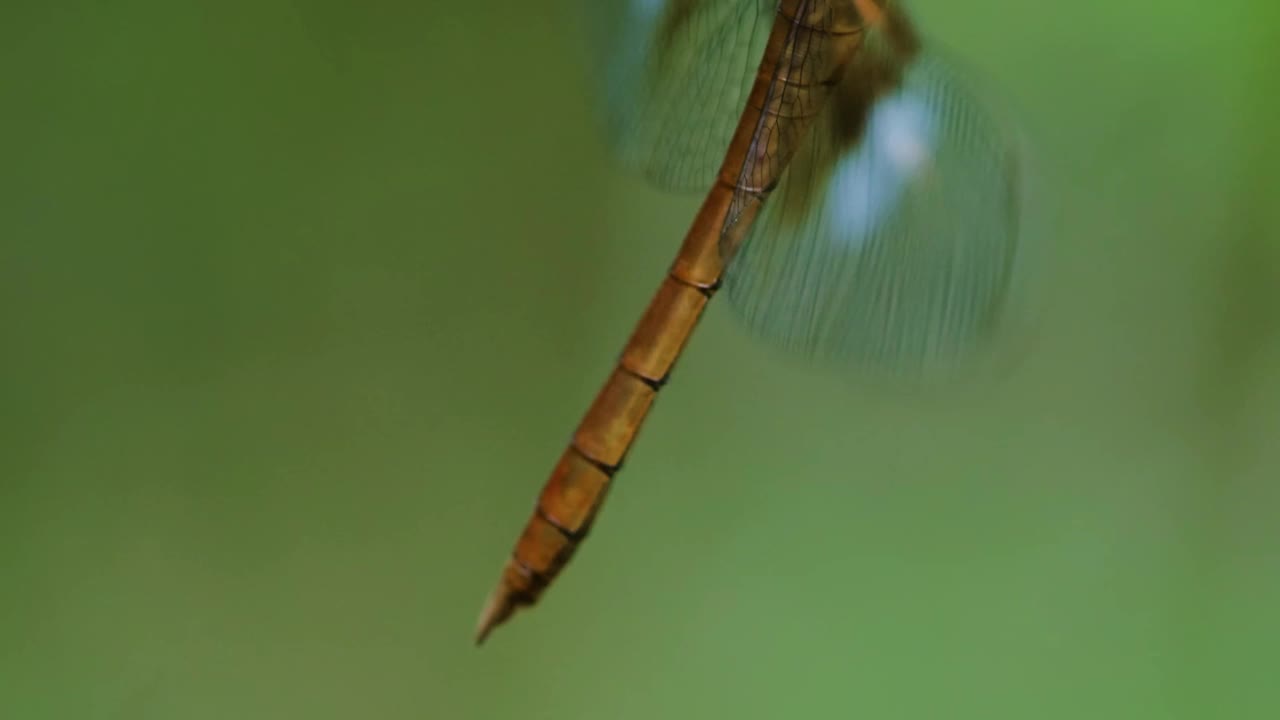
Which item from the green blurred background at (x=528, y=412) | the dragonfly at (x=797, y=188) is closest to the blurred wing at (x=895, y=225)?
the dragonfly at (x=797, y=188)

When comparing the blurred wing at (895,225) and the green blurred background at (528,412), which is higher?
the blurred wing at (895,225)

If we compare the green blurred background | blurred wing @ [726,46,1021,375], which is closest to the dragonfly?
blurred wing @ [726,46,1021,375]

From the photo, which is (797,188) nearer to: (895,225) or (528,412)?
(895,225)

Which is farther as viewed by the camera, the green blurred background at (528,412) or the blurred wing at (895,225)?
the green blurred background at (528,412)

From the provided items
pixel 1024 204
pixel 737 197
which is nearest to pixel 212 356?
pixel 737 197

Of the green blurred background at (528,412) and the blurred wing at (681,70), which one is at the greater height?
the blurred wing at (681,70)

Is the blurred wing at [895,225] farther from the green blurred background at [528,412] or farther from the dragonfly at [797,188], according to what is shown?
the green blurred background at [528,412]
